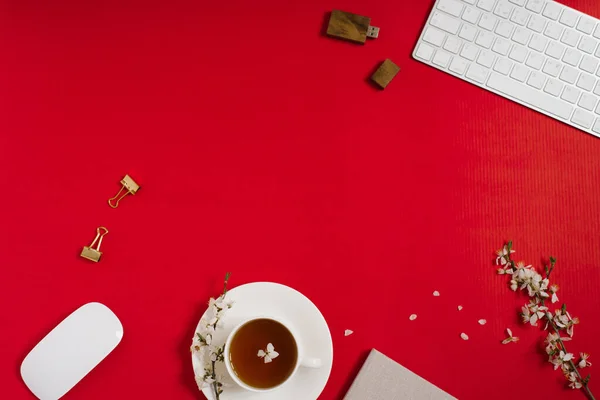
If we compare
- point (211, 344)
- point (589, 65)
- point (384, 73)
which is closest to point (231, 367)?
point (211, 344)

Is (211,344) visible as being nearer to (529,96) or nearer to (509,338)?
(509,338)

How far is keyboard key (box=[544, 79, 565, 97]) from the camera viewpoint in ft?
3.25

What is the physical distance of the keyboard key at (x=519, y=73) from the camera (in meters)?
0.99

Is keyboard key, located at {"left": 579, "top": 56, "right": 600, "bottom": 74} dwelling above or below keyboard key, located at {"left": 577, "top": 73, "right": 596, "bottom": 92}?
Answer: above

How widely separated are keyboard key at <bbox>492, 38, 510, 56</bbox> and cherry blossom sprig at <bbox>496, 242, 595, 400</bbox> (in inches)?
17.1

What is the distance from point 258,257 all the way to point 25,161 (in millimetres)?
571

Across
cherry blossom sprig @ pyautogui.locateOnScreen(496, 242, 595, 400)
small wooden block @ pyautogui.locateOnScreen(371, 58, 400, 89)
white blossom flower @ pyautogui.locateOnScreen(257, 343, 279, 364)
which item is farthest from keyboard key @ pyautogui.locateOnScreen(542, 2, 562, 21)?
white blossom flower @ pyautogui.locateOnScreen(257, 343, 279, 364)

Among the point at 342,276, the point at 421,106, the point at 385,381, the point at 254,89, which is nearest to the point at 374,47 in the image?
the point at 421,106

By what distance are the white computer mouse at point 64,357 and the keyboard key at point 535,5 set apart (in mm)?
1181

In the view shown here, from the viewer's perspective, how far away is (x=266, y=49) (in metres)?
1.02

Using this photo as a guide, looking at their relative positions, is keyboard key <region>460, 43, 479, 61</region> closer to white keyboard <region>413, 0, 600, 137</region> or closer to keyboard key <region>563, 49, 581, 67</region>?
white keyboard <region>413, 0, 600, 137</region>

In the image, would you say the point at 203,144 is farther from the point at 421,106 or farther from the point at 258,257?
the point at 421,106

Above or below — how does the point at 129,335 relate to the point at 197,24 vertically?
below

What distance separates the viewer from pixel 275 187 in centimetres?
99
